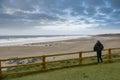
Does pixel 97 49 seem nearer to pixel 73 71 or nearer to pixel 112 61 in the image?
pixel 112 61

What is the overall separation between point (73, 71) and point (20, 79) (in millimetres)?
3213

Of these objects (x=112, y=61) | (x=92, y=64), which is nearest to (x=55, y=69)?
(x=92, y=64)

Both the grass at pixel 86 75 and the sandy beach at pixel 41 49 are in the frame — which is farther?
the sandy beach at pixel 41 49

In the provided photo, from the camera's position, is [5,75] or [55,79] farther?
[5,75]

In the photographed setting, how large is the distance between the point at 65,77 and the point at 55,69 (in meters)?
3.02

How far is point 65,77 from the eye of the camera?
540 inches

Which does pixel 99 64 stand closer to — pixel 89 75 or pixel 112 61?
pixel 112 61

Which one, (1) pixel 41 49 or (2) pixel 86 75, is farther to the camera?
(1) pixel 41 49

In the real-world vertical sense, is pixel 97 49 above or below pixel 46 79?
above

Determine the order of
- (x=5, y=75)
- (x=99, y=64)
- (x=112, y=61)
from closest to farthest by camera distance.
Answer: (x=5, y=75)
(x=99, y=64)
(x=112, y=61)

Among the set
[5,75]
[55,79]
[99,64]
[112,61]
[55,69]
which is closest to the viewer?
[55,79]

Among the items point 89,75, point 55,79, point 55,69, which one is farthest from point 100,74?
point 55,69

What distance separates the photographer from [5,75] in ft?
49.8

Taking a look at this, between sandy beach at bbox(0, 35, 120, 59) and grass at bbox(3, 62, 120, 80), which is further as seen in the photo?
sandy beach at bbox(0, 35, 120, 59)
